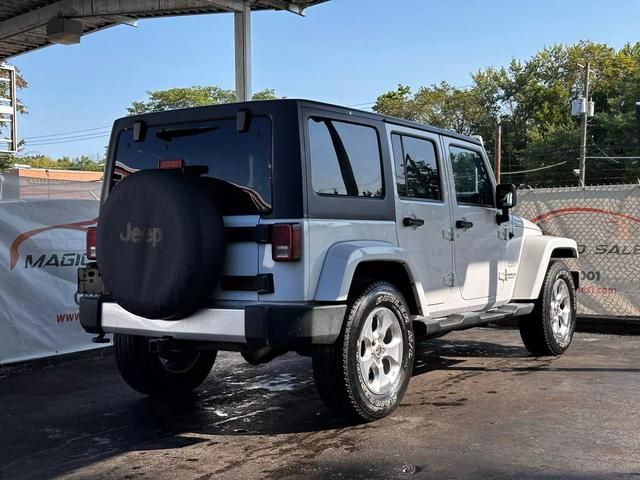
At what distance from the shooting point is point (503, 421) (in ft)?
16.6

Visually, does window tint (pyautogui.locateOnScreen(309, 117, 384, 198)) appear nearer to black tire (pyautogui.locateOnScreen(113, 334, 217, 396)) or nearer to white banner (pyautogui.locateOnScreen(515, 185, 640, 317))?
black tire (pyautogui.locateOnScreen(113, 334, 217, 396))

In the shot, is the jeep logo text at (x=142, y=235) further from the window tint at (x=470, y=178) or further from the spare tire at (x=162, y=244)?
the window tint at (x=470, y=178)

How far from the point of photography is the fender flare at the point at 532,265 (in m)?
7.12

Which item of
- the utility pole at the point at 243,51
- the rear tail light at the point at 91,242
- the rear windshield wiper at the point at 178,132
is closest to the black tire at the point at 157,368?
the rear tail light at the point at 91,242

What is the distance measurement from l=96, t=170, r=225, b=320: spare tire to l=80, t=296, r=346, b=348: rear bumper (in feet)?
0.44

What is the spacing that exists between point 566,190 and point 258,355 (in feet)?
19.5

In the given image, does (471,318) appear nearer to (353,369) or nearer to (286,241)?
(353,369)

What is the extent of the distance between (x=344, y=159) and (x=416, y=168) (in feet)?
3.14

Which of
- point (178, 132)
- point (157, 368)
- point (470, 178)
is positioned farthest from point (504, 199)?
point (157, 368)

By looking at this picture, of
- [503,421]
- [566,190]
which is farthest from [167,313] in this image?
[566,190]

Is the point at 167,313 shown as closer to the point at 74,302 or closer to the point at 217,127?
the point at 217,127

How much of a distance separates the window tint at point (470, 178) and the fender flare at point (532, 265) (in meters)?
0.75

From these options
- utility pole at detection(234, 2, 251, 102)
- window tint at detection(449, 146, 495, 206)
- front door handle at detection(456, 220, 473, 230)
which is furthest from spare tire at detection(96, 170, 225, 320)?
utility pole at detection(234, 2, 251, 102)

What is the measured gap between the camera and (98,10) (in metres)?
12.5
